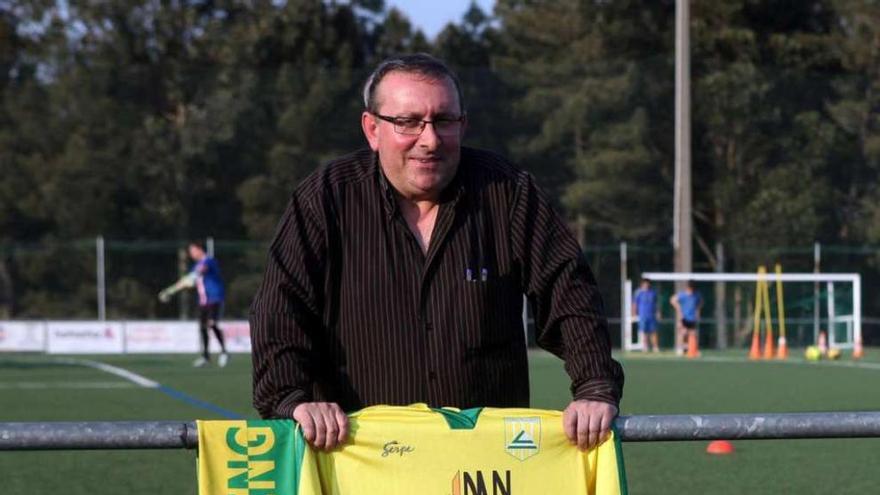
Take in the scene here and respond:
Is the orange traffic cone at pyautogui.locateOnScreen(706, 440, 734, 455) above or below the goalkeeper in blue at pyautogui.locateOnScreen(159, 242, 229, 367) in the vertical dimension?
below

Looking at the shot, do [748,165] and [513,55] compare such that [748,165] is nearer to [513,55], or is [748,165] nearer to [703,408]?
[513,55]

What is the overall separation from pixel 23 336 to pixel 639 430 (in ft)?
112

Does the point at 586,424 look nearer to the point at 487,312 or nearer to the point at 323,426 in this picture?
the point at 487,312

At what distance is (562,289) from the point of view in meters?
4.45

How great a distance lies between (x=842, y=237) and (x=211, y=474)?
36682 mm

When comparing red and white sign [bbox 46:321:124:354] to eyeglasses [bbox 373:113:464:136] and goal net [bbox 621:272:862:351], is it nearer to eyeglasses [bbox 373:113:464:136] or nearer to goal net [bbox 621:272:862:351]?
goal net [bbox 621:272:862:351]

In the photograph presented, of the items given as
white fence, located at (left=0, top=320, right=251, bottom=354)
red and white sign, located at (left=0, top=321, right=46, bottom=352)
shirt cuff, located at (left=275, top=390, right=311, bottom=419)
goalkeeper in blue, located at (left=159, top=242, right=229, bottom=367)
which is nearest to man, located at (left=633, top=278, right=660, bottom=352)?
white fence, located at (left=0, top=320, right=251, bottom=354)

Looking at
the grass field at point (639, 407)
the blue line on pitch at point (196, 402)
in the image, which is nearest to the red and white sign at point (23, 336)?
the grass field at point (639, 407)

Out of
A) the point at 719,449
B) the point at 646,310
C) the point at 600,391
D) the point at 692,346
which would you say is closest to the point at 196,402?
the point at 719,449

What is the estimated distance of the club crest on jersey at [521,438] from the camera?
4.12 m

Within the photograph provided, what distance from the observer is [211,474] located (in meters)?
4.07

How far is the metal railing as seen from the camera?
13.4ft

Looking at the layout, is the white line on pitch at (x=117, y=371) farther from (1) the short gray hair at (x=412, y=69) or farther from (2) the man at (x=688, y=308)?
(1) the short gray hair at (x=412, y=69)

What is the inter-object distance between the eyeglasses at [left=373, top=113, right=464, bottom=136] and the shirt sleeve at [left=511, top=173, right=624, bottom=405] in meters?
0.29
